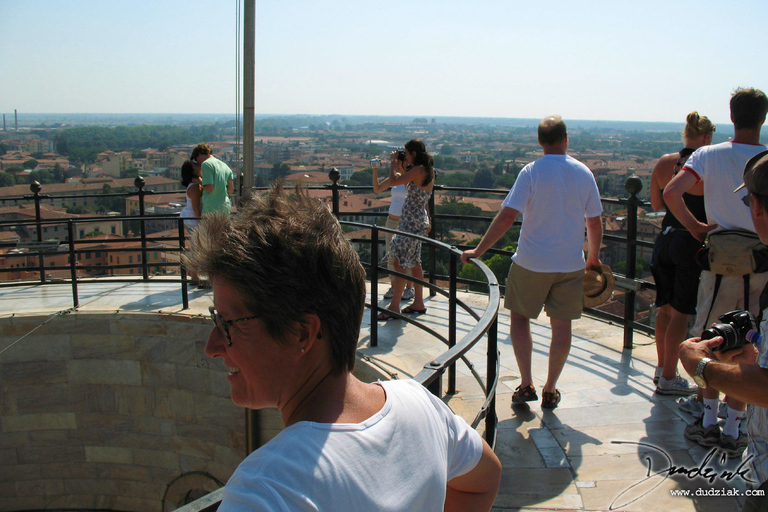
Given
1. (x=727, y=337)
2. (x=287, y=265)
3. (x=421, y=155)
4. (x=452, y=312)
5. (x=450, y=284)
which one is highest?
(x=421, y=155)

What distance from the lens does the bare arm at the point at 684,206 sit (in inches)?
147

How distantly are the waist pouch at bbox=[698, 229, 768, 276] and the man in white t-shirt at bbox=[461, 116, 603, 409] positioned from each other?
2.30 feet

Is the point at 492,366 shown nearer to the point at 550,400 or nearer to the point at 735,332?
the point at 735,332

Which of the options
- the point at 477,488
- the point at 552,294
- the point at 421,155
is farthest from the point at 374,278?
the point at 477,488

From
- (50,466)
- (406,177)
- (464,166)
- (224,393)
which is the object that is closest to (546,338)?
(406,177)

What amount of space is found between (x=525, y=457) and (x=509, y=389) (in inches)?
38.9

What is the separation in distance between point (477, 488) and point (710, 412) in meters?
2.52

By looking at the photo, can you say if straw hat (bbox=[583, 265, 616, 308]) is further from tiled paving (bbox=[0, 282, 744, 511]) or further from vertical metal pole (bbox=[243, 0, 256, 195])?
vertical metal pole (bbox=[243, 0, 256, 195])

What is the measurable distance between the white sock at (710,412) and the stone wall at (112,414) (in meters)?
3.82

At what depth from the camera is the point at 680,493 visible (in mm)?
3035

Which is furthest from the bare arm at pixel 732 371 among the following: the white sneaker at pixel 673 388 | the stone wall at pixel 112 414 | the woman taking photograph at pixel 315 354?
the stone wall at pixel 112 414

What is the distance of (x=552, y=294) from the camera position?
3.89 metres

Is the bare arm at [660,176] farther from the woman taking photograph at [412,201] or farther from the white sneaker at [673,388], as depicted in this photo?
the woman taking photograph at [412,201]

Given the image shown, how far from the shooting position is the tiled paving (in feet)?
9.98
